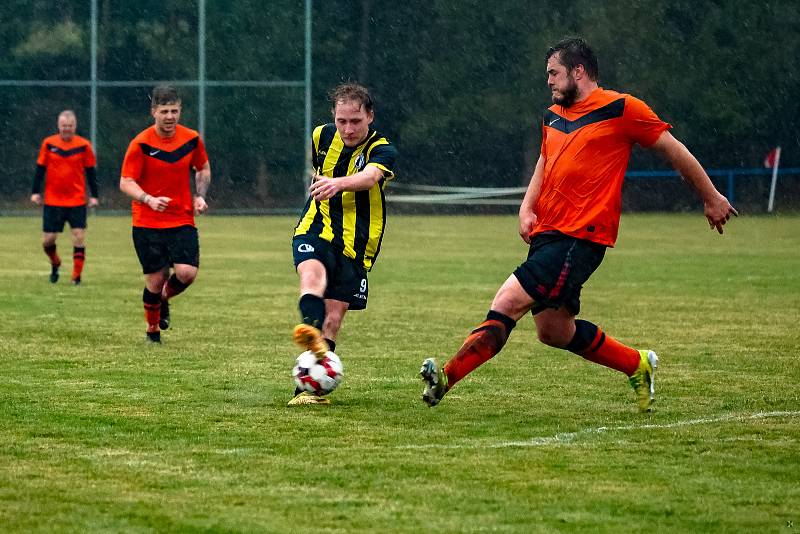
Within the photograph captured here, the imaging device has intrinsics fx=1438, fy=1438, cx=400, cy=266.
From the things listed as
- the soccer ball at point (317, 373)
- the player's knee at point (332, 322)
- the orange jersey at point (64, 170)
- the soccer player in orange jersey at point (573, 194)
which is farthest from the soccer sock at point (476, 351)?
the orange jersey at point (64, 170)

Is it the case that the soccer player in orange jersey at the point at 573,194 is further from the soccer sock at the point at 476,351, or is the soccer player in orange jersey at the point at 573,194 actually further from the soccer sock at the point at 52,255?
the soccer sock at the point at 52,255

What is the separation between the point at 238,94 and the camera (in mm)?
33562

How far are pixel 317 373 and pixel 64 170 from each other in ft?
35.9

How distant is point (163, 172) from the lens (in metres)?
10.8

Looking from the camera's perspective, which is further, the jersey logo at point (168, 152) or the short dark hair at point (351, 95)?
the jersey logo at point (168, 152)

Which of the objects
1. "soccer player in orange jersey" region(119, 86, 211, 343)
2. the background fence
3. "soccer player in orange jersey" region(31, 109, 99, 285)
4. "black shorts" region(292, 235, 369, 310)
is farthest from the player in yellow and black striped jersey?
the background fence

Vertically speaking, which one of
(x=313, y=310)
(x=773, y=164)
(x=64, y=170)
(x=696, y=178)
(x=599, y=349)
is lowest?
A: (x=773, y=164)

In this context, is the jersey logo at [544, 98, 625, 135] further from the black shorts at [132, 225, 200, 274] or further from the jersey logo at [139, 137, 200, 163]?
the jersey logo at [139, 137, 200, 163]

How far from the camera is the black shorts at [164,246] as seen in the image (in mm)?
10578

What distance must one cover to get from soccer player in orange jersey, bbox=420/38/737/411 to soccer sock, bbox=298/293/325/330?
27.5 inches

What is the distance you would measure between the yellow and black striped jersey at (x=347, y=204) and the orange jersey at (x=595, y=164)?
1.08m

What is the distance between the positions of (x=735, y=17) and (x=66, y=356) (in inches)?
1314

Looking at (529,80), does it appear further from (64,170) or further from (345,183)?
(345,183)

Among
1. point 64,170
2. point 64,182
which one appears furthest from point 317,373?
point 64,170
